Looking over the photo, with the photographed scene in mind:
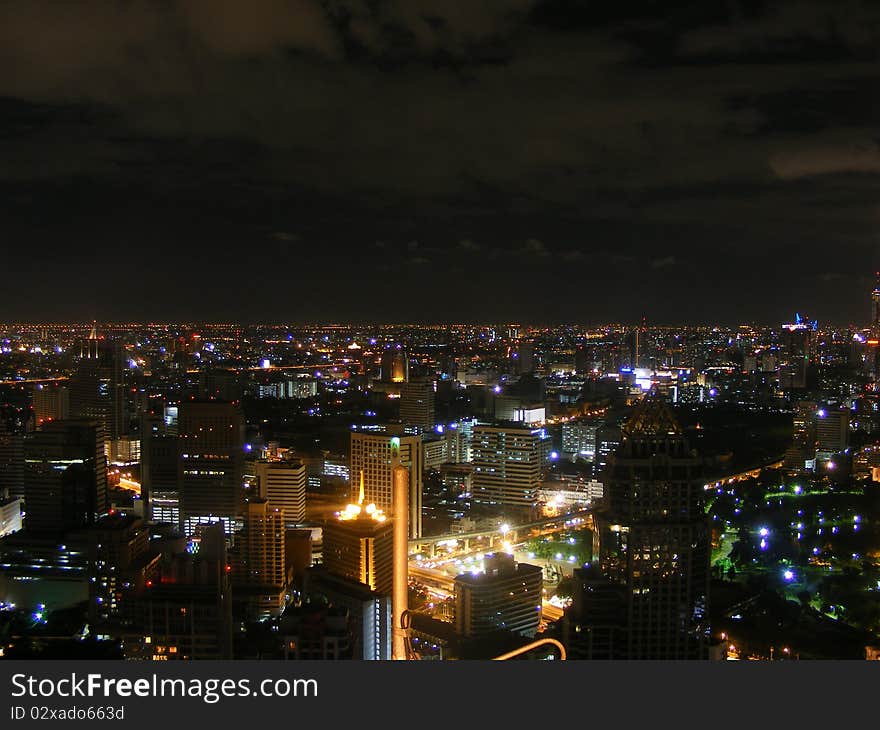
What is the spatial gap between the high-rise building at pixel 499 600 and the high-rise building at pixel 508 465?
144 inches

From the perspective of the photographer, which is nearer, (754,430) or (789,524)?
(789,524)

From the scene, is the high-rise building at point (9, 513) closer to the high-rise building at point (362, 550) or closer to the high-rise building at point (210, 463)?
the high-rise building at point (210, 463)

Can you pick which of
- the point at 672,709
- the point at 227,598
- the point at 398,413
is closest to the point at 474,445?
the point at 398,413

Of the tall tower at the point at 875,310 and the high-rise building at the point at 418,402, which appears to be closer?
the tall tower at the point at 875,310

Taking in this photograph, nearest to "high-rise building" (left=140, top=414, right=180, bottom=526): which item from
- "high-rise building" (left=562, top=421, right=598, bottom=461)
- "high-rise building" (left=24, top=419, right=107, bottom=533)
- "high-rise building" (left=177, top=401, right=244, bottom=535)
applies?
"high-rise building" (left=177, top=401, right=244, bottom=535)

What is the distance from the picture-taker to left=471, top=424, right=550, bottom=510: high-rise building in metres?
8.59

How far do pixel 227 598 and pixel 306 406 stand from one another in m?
7.20

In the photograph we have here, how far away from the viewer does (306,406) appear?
1138cm

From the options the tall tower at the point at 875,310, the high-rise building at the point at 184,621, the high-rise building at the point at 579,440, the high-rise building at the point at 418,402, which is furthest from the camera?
the high-rise building at the point at 418,402

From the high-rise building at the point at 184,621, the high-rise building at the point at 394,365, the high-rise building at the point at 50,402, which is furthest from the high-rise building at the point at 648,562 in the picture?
the high-rise building at the point at 50,402

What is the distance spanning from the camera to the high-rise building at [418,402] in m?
11.1

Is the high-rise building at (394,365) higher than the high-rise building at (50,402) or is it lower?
higher

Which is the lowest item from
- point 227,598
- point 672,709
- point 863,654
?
point 863,654

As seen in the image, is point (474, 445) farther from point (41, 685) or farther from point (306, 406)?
point (41, 685)
